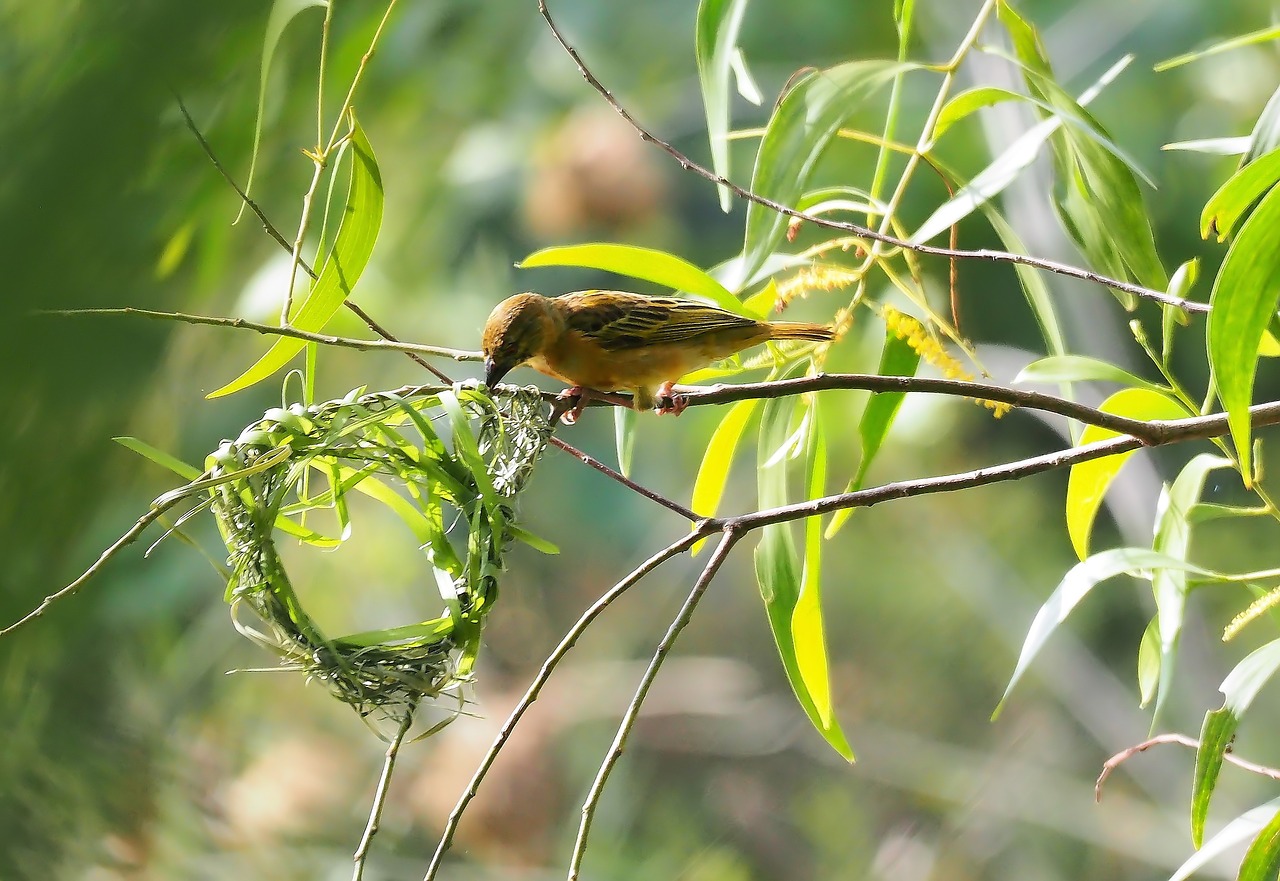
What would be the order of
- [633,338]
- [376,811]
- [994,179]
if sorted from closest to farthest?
[376,811] < [994,179] < [633,338]

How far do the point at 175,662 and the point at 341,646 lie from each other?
2135 millimetres

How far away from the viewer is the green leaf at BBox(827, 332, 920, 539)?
3.34 ft

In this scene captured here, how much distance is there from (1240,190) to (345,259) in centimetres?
68

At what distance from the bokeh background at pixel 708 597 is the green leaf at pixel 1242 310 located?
79.2 inches

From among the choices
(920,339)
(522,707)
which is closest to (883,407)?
(920,339)

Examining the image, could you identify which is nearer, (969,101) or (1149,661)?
(969,101)

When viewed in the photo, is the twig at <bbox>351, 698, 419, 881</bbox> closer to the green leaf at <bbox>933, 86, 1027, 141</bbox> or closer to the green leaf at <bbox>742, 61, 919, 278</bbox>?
the green leaf at <bbox>742, 61, 919, 278</bbox>

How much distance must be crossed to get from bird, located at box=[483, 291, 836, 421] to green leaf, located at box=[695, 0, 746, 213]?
0.35 metres

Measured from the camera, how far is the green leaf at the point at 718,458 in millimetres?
1101

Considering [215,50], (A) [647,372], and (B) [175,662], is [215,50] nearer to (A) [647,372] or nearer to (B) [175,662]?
(A) [647,372]

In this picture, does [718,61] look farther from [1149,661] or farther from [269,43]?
[1149,661]

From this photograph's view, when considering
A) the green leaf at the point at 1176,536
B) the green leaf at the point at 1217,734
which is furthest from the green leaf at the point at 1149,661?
the green leaf at the point at 1217,734

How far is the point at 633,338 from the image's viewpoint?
1289 millimetres

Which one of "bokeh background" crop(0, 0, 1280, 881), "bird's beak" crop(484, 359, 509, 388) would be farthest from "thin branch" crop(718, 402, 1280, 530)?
"bokeh background" crop(0, 0, 1280, 881)
